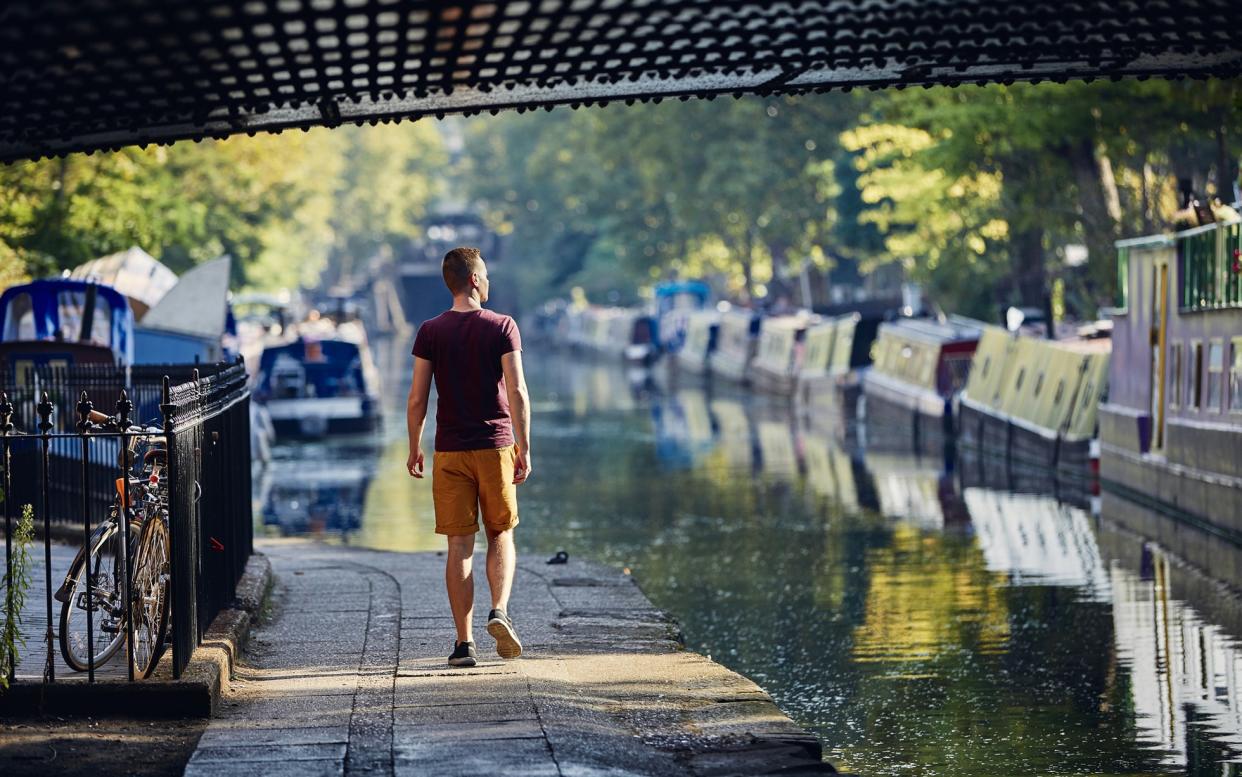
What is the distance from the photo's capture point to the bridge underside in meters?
7.45

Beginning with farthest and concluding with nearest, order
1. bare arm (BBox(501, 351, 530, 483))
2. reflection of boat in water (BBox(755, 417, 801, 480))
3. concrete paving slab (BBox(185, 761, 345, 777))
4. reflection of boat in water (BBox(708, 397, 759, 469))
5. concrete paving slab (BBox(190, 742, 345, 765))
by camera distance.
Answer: reflection of boat in water (BBox(708, 397, 759, 469)), reflection of boat in water (BBox(755, 417, 801, 480)), bare arm (BBox(501, 351, 530, 483)), concrete paving slab (BBox(190, 742, 345, 765)), concrete paving slab (BBox(185, 761, 345, 777))

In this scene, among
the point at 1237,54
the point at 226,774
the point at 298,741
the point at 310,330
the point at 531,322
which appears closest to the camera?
the point at 226,774

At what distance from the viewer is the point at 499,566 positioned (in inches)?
396

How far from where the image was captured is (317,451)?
→ 3625 centimetres

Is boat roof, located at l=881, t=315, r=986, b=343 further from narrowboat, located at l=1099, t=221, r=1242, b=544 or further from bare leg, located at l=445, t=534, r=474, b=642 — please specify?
bare leg, located at l=445, t=534, r=474, b=642

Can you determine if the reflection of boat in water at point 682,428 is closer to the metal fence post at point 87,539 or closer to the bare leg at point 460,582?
the bare leg at point 460,582

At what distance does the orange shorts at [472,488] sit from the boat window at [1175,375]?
1565 centimetres

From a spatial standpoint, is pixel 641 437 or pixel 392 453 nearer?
pixel 392 453

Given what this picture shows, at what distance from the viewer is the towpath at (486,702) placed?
812cm

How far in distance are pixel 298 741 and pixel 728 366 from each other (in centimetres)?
5211

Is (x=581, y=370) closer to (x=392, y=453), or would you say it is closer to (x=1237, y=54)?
(x=392, y=453)

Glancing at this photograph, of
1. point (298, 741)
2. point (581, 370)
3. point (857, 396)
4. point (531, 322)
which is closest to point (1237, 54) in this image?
point (298, 741)

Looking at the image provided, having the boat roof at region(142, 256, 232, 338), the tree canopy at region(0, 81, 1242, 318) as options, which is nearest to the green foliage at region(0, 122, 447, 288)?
the tree canopy at region(0, 81, 1242, 318)

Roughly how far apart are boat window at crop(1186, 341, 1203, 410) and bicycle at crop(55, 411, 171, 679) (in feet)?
51.9
